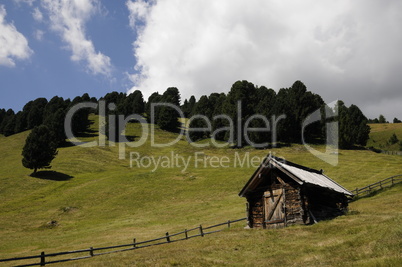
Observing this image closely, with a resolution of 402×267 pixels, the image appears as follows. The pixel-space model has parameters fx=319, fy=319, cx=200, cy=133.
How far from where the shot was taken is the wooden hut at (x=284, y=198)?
25312mm

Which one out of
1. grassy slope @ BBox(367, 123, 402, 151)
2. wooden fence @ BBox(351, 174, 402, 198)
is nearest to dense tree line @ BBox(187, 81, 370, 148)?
grassy slope @ BBox(367, 123, 402, 151)

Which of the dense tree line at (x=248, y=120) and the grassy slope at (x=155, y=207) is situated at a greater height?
the dense tree line at (x=248, y=120)

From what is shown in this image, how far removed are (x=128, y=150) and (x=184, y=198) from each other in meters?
46.6

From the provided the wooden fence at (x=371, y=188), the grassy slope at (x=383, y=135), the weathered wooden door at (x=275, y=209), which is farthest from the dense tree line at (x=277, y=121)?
the weathered wooden door at (x=275, y=209)

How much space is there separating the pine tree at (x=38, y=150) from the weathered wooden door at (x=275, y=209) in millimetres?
53805

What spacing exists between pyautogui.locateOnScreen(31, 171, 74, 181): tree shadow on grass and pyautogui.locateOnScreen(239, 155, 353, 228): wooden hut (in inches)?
1859

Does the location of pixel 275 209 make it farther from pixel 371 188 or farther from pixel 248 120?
pixel 248 120

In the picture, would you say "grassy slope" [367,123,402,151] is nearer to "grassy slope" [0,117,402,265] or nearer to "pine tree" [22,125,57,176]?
"grassy slope" [0,117,402,265]

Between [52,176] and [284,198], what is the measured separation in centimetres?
5288

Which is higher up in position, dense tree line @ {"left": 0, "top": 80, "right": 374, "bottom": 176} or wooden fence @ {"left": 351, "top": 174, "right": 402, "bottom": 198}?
dense tree line @ {"left": 0, "top": 80, "right": 374, "bottom": 176}

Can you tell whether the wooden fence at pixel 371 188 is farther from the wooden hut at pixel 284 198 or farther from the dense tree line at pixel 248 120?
the dense tree line at pixel 248 120

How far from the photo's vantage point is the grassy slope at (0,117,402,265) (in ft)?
63.5

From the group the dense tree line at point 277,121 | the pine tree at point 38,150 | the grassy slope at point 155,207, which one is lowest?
the grassy slope at point 155,207

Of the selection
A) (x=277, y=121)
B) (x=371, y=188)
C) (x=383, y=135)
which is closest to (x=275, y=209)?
(x=371, y=188)
